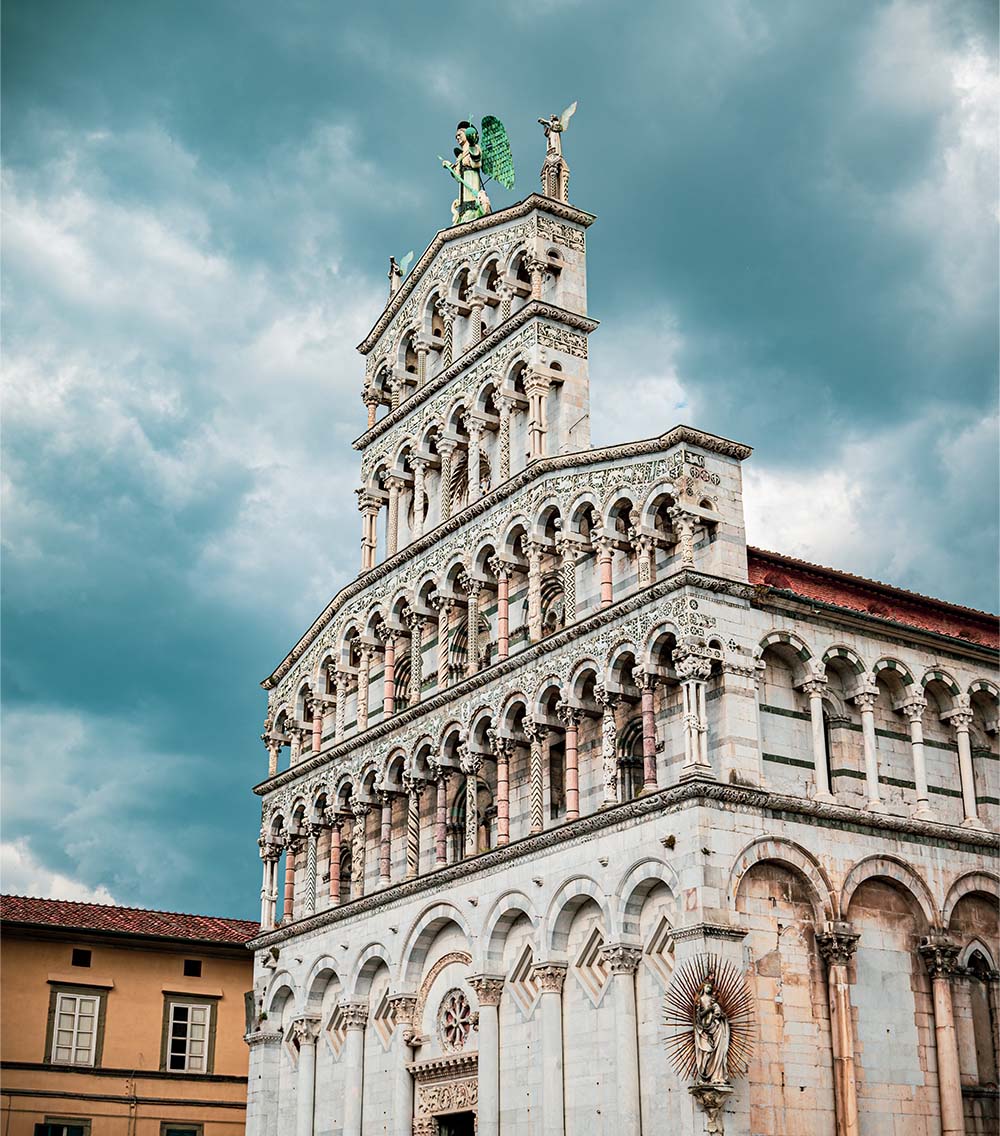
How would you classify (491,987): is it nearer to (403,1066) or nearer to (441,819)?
(403,1066)

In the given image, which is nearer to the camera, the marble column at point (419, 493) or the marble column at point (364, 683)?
the marble column at point (364, 683)

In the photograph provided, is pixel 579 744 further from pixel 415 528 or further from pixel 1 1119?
pixel 1 1119

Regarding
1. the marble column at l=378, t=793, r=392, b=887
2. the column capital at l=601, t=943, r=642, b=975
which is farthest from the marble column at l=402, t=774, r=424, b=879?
the column capital at l=601, t=943, r=642, b=975

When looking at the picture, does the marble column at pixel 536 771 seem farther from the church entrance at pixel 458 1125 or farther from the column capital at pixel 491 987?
the church entrance at pixel 458 1125

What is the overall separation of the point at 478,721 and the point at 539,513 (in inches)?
167

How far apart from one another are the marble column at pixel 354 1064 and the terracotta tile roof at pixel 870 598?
12837 mm

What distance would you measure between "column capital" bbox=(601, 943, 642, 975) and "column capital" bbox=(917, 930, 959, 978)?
16.1ft

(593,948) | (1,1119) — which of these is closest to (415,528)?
(593,948)

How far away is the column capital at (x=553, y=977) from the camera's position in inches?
1022

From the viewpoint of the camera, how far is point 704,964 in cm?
2270

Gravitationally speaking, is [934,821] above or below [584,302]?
below

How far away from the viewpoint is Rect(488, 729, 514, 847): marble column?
28.2 m

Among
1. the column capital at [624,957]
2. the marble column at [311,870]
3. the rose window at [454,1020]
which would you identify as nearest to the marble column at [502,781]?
the rose window at [454,1020]

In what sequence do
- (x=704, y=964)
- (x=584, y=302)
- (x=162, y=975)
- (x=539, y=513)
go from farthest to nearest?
(x=162, y=975)
(x=584, y=302)
(x=539, y=513)
(x=704, y=964)
